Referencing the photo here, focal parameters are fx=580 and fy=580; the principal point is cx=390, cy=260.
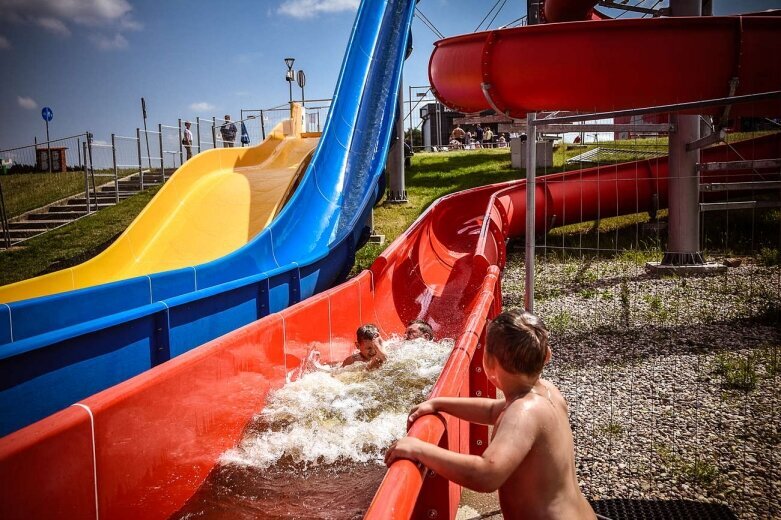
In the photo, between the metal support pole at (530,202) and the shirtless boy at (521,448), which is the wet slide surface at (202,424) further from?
the metal support pole at (530,202)

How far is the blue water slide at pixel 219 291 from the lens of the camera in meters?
3.43

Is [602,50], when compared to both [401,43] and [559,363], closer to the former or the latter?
[559,363]

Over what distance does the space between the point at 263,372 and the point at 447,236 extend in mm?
6188

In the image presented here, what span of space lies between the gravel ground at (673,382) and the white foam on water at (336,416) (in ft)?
3.80

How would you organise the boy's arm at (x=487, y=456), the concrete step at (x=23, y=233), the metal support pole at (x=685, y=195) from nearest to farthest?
the boy's arm at (x=487, y=456) → the metal support pole at (x=685, y=195) → the concrete step at (x=23, y=233)

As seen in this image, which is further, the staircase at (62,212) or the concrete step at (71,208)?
the concrete step at (71,208)

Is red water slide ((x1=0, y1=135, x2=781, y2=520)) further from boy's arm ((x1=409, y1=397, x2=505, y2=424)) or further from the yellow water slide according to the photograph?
the yellow water slide

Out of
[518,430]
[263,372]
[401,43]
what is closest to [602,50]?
[263,372]

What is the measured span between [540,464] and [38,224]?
45.7 feet

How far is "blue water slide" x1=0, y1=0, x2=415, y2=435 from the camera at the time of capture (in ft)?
11.3

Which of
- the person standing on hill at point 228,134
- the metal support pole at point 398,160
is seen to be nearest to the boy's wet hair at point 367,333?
the metal support pole at point 398,160

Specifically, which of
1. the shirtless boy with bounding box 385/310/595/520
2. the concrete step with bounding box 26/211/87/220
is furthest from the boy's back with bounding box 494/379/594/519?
the concrete step with bounding box 26/211/87/220

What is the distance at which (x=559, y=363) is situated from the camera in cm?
480

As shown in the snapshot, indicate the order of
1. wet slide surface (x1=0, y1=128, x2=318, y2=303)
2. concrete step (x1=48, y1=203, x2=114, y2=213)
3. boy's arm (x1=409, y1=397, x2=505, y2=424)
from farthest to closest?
concrete step (x1=48, y1=203, x2=114, y2=213)
wet slide surface (x1=0, y1=128, x2=318, y2=303)
boy's arm (x1=409, y1=397, x2=505, y2=424)
